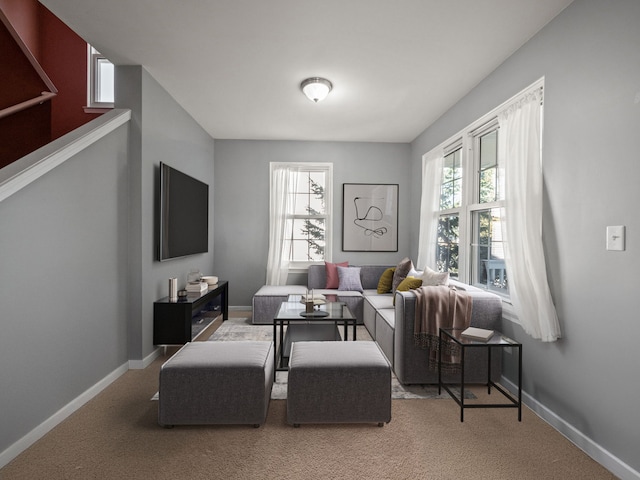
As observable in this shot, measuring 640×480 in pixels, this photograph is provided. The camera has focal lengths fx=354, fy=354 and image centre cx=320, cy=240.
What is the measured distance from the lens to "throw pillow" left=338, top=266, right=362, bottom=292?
503 cm

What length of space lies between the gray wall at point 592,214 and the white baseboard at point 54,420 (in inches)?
124

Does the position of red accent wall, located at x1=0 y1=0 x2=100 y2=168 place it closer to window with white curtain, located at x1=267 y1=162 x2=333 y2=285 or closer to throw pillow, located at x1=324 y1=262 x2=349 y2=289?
window with white curtain, located at x1=267 y1=162 x2=333 y2=285

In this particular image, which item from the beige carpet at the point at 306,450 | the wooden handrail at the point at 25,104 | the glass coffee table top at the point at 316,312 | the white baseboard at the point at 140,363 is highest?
the wooden handrail at the point at 25,104

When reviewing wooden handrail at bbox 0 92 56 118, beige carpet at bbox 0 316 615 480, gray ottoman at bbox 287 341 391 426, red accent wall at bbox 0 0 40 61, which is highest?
red accent wall at bbox 0 0 40 61

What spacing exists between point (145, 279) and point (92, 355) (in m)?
0.76

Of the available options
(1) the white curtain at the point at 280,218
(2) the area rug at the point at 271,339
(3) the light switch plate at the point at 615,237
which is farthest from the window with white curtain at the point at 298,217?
(3) the light switch plate at the point at 615,237

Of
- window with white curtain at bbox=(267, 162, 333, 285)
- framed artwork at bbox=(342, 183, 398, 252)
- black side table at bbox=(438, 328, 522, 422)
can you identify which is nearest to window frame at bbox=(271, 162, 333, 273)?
window with white curtain at bbox=(267, 162, 333, 285)

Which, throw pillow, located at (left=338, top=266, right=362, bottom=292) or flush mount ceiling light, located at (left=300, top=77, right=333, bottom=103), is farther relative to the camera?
throw pillow, located at (left=338, top=266, right=362, bottom=292)

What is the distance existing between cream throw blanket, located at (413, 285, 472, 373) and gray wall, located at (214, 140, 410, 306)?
9.79 ft

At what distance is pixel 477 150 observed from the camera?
3539 millimetres

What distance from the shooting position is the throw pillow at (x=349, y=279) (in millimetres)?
5027

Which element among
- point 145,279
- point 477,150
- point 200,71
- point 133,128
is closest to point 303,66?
point 200,71

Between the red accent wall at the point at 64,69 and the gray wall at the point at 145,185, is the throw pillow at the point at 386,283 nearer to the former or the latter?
the gray wall at the point at 145,185

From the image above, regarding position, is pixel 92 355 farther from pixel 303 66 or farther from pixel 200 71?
pixel 303 66
